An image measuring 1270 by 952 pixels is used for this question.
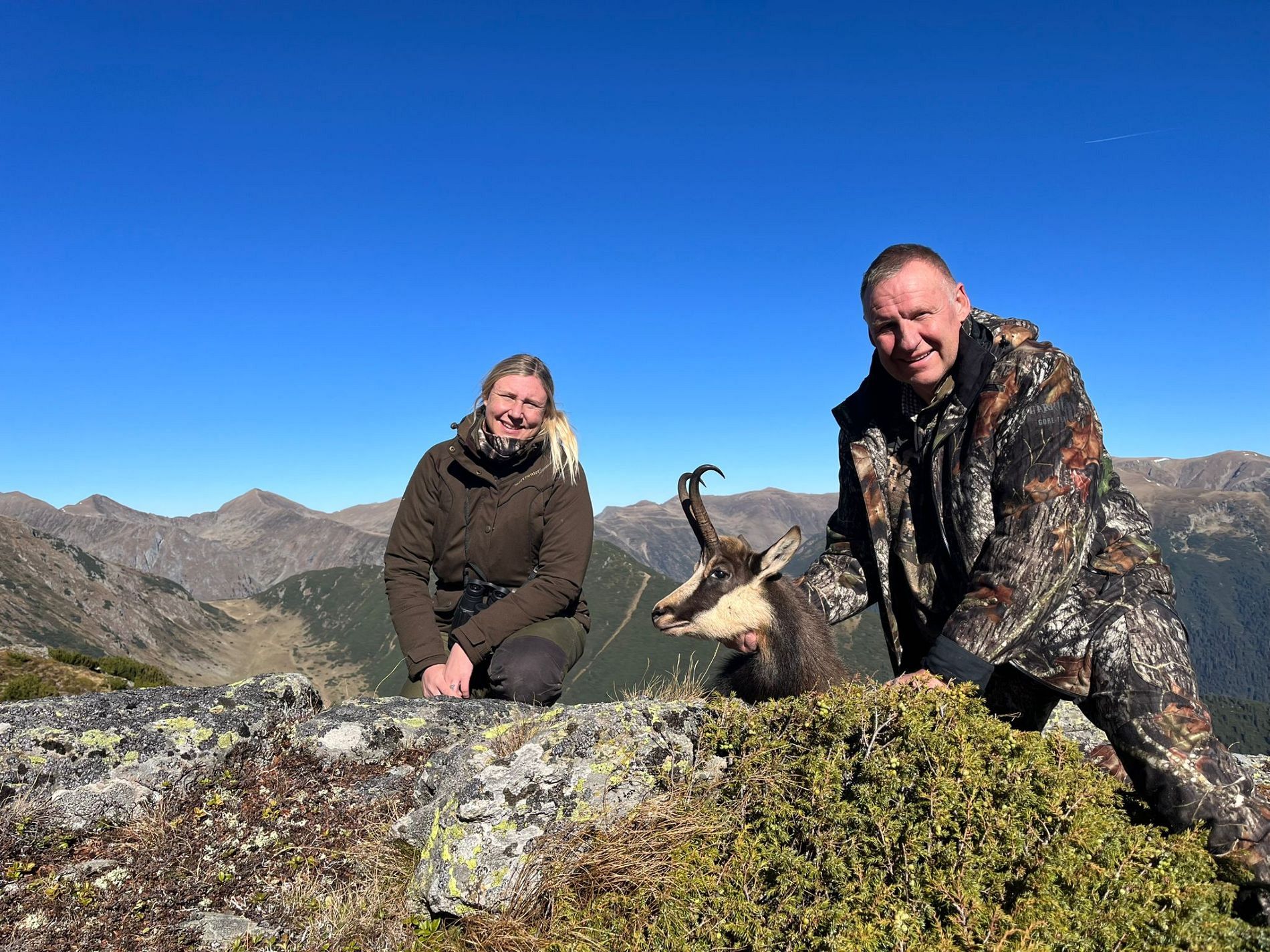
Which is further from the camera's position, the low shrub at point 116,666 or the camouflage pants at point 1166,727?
the low shrub at point 116,666

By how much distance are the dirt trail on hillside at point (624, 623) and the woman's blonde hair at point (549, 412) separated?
9904 cm

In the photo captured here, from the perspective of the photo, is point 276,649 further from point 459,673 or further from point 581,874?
point 581,874

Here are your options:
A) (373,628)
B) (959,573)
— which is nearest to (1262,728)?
(959,573)

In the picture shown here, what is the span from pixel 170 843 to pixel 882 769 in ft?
13.2

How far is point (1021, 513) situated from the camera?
13.6ft

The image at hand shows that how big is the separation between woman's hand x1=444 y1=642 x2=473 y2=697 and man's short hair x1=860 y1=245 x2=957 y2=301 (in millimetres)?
4461

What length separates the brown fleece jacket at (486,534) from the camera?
23.1ft

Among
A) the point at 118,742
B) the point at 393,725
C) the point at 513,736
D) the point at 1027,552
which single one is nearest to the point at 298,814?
the point at 393,725

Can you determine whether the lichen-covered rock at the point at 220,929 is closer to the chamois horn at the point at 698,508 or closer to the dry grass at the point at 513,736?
the dry grass at the point at 513,736

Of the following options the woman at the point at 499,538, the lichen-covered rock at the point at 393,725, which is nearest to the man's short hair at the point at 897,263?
the woman at the point at 499,538

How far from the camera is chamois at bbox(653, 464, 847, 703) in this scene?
18.0 ft

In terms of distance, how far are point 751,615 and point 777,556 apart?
0.49 metres

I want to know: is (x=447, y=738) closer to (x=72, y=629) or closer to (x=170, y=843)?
(x=170, y=843)

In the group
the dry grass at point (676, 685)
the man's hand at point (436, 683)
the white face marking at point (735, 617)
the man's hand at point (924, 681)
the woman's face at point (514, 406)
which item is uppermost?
the woman's face at point (514, 406)
